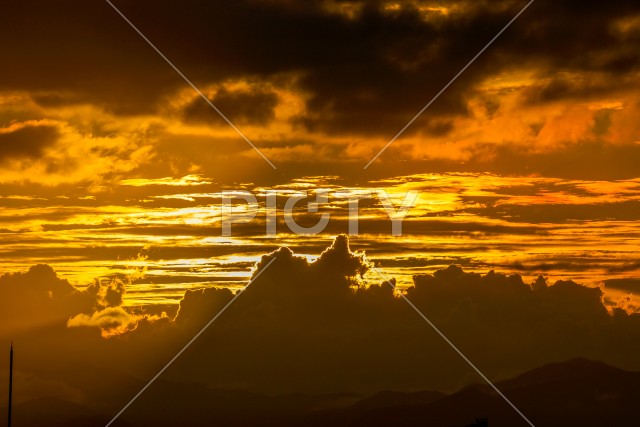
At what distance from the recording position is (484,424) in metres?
145
